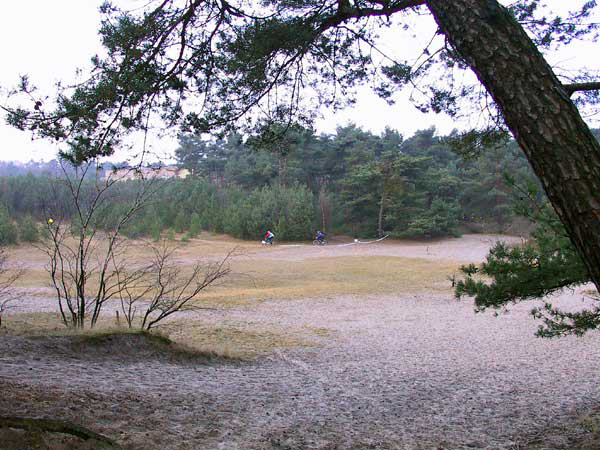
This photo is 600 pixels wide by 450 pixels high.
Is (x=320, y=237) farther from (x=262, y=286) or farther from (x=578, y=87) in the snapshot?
(x=578, y=87)

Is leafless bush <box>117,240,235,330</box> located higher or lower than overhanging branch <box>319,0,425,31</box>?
lower

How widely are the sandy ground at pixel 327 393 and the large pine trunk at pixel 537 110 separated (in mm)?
2395

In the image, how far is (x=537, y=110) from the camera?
5.56 ft

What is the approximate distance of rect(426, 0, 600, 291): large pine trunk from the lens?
153cm

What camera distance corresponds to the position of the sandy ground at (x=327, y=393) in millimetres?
3189

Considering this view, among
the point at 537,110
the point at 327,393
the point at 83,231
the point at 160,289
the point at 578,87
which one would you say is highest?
the point at 578,87

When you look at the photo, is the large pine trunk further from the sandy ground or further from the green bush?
the green bush

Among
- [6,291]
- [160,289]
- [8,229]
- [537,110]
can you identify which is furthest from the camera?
[8,229]

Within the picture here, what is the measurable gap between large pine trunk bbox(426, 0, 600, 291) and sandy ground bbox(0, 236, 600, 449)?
239 centimetres

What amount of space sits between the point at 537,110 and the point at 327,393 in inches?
162

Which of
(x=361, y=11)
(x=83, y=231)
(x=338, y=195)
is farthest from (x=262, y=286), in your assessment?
(x=338, y=195)

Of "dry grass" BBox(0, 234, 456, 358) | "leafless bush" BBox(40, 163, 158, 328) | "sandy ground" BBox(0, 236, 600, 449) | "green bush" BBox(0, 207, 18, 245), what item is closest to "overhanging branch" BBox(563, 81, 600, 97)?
"sandy ground" BBox(0, 236, 600, 449)

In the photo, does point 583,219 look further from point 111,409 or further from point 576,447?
point 111,409

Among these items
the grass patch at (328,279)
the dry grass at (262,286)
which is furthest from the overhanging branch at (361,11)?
the grass patch at (328,279)
